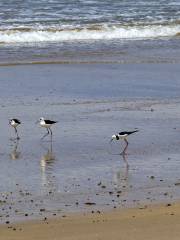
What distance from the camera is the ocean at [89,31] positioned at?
2461 cm

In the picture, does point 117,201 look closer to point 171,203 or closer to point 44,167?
point 171,203

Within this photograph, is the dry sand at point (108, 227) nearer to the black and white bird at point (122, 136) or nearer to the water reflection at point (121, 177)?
the water reflection at point (121, 177)

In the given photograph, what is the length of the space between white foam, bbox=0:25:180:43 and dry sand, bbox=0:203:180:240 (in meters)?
19.4

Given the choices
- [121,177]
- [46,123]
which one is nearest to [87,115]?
[46,123]

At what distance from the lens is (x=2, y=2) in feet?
132

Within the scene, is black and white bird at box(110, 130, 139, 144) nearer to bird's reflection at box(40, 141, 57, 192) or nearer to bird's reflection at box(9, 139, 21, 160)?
bird's reflection at box(40, 141, 57, 192)

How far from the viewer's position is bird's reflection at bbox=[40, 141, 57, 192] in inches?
449

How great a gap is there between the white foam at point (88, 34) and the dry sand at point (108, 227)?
766 inches

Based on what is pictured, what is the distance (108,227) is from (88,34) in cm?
2137

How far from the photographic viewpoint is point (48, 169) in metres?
12.4

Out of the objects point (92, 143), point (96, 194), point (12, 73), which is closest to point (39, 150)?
point (92, 143)

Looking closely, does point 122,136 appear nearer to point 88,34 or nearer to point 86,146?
point 86,146

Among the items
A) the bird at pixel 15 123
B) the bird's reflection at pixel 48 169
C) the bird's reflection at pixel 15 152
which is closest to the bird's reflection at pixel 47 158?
the bird's reflection at pixel 48 169

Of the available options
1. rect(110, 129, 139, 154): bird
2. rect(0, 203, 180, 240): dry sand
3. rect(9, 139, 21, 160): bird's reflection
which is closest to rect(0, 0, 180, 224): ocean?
rect(9, 139, 21, 160): bird's reflection
